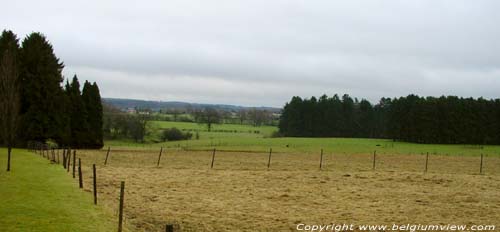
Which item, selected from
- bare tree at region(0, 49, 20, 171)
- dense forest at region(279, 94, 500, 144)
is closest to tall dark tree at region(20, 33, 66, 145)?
bare tree at region(0, 49, 20, 171)

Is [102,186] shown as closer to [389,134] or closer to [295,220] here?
[295,220]

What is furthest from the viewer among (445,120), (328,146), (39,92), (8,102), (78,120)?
(445,120)

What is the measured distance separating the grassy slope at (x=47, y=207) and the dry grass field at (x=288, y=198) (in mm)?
1003

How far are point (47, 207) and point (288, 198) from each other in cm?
963

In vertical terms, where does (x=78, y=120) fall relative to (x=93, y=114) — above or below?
below

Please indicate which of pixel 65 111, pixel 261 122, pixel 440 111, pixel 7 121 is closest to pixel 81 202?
pixel 7 121

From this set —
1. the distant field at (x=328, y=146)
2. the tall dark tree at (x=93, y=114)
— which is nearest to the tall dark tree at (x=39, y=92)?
the tall dark tree at (x=93, y=114)

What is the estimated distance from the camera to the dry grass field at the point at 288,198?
50.8ft

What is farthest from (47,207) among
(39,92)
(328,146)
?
(328,146)

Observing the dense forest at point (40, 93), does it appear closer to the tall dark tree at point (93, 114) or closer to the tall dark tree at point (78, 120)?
the tall dark tree at point (78, 120)

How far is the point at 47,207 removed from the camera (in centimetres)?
1500

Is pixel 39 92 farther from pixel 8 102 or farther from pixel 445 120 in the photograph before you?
pixel 445 120

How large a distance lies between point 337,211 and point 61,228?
30.9ft

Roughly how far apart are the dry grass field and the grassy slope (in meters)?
1.00
